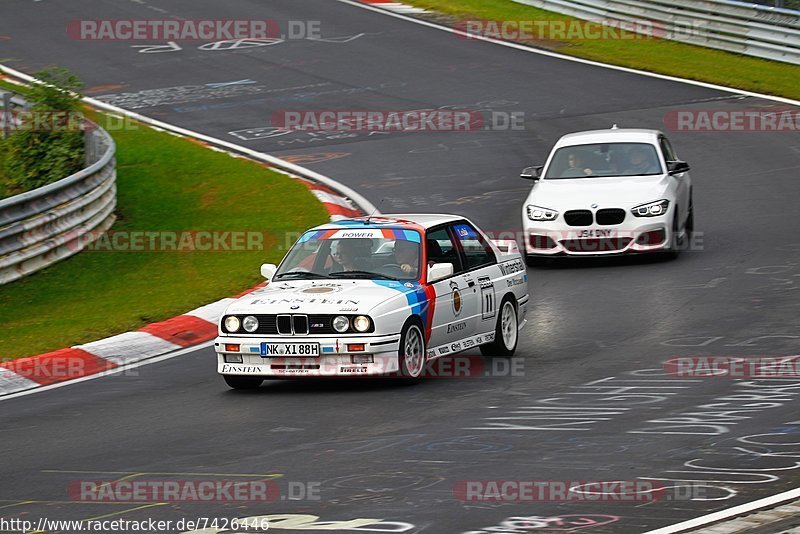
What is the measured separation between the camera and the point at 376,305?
10984mm

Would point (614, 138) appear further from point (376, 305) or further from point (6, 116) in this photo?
point (6, 116)

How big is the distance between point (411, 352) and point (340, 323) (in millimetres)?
723

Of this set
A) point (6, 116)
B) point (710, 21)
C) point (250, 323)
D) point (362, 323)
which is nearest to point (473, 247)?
point (362, 323)

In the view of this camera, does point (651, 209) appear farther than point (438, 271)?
Yes

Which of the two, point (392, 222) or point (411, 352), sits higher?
point (392, 222)

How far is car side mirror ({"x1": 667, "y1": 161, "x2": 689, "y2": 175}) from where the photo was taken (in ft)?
58.0

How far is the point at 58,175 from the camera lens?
65.1ft

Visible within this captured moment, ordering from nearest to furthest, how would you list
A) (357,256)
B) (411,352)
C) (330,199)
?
(411,352), (357,256), (330,199)

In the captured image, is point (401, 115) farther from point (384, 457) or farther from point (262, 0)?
point (384, 457)

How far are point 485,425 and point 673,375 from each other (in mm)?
2366

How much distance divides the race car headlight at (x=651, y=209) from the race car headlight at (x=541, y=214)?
0.97m

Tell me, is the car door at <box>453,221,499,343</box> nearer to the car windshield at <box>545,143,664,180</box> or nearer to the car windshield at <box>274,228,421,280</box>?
the car windshield at <box>274,228,421,280</box>

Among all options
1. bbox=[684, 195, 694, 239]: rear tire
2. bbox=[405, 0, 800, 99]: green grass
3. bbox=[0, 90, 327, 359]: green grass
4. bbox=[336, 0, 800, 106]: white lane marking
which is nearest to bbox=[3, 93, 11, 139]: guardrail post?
bbox=[0, 90, 327, 359]: green grass

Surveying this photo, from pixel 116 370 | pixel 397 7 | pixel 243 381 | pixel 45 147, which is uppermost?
pixel 397 7
